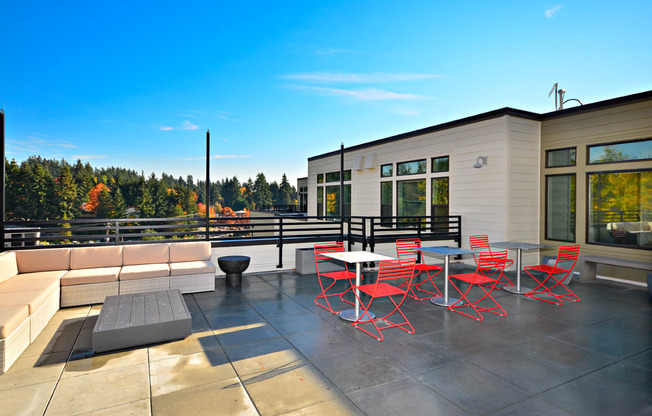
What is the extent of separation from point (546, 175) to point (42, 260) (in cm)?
921

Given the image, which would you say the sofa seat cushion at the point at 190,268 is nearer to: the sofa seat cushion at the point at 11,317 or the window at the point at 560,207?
the sofa seat cushion at the point at 11,317

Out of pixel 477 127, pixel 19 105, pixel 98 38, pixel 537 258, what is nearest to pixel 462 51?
pixel 477 127

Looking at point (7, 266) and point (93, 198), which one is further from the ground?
point (93, 198)

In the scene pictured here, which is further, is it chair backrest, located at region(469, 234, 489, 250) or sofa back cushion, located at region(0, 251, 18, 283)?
chair backrest, located at region(469, 234, 489, 250)

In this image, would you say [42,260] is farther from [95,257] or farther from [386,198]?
[386,198]

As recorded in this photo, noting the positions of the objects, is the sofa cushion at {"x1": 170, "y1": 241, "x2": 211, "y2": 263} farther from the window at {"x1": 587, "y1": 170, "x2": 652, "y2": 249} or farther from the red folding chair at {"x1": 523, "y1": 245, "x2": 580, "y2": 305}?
the window at {"x1": 587, "y1": 170, "x2": 652, "y2": 249}

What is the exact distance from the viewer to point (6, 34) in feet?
73.6

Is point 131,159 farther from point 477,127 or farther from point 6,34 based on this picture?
point 477,127

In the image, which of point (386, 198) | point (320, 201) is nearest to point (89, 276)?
point (386, 198)

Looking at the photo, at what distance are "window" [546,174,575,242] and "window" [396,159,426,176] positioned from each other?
9.51ft

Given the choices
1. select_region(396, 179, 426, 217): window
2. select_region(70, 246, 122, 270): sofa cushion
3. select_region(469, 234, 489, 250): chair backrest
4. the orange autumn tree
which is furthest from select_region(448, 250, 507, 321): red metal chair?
the orange autumn tree

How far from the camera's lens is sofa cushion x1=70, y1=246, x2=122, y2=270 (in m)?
4.88

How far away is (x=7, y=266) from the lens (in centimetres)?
427

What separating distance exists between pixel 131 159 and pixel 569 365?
6556 centimetres
